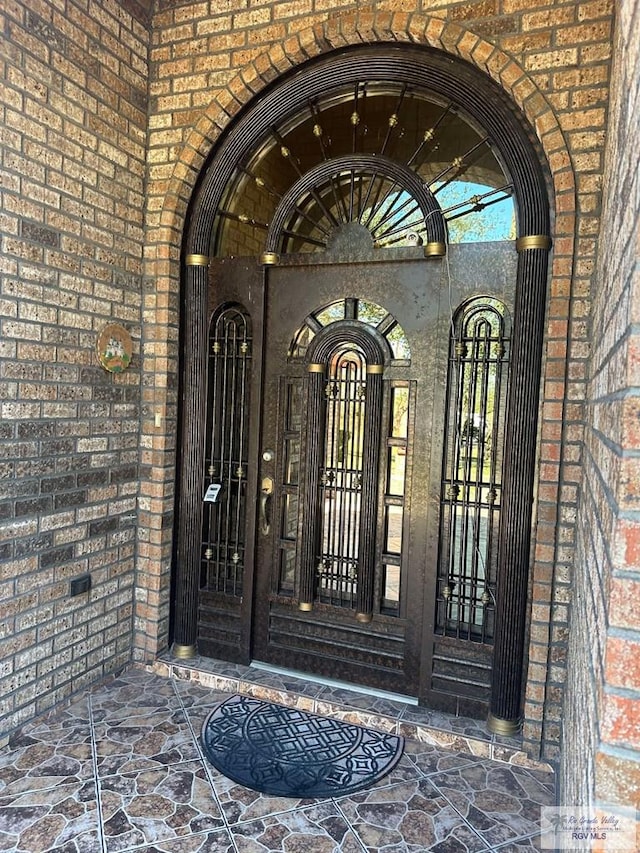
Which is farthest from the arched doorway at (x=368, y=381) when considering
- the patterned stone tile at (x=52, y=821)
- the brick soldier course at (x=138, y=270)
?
the patterned stone tile at (x=52, y=821)

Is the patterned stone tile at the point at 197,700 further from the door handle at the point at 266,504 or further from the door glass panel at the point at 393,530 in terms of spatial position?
the door glass panel at the point at 393,530

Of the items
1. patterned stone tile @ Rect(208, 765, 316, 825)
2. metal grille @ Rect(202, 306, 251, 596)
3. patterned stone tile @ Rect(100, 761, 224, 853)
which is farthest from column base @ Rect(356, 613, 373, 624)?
patterned stone tile @ Rect(100, 761, 224, 853)

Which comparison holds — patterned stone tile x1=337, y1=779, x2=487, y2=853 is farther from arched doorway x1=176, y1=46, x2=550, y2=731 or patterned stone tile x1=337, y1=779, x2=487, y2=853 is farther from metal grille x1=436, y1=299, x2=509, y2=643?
metal grille x1=436, y1=299, x2=509, y2=643

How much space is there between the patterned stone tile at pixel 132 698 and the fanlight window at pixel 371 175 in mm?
2377

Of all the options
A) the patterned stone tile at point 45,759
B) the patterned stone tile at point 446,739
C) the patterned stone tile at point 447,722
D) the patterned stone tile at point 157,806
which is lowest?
the patterned stone tile at point 157,806

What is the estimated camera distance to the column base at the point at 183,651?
3129 millimetres

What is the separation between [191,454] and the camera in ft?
10.3

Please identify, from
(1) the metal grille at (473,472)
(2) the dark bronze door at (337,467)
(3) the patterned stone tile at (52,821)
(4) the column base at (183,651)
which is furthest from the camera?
(4) the column base at (183,651)

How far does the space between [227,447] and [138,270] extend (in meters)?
1.08

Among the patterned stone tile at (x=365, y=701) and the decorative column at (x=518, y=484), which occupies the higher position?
the decorative column at (x=518, y=484)

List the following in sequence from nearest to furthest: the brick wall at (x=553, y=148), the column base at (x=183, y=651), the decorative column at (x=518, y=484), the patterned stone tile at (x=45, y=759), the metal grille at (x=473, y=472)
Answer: the patterned stone tile at (x=45, y=759)
the brick wall at (x=553, y=148)
the decorative column at (x=518, y=484)
the metal grille at (x=473, y=472)
the column base at (x=183, y=651)

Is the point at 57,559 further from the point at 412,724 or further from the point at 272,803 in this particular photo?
the point at 412,724

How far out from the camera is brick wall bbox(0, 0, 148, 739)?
Answer: 2.40 meters

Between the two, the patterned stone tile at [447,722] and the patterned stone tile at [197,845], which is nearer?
the patterned stone tile at [197,845]
